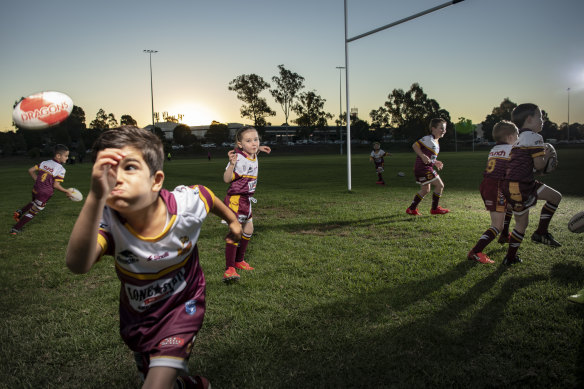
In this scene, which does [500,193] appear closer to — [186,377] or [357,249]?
[357,249]

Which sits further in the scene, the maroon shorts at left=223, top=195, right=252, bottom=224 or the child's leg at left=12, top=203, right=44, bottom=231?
the child's leg at left=12, top=203, right=44, bottom=231

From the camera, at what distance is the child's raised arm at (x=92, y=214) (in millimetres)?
1430

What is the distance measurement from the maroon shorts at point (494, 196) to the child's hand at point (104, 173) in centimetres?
499

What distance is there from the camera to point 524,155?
465cm

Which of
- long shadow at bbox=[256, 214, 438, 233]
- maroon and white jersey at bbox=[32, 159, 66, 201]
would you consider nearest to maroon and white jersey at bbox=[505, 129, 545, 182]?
long shadow at bbox=[256, 214, 438, 233]

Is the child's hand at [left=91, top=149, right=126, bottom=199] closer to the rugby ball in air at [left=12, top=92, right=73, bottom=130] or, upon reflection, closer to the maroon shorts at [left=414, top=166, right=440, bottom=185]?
the rugby ball in air at [left=12, top=92, right=73, bottom=130]

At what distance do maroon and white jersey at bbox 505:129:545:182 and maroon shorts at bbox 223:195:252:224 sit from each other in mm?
3661

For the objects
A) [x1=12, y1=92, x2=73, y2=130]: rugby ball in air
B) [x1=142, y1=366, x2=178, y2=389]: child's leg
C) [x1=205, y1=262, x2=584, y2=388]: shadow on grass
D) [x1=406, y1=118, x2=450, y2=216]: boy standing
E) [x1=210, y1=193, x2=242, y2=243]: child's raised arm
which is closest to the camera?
[x1=142, y1=366, x2=178, y2=389]: child's leg

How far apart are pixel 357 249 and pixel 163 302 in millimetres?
4146

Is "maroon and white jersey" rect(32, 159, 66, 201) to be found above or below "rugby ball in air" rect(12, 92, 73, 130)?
below

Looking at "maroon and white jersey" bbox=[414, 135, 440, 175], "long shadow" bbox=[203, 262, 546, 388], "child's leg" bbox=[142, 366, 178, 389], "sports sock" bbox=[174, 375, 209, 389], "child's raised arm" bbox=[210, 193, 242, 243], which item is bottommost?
"long shadow" bbox=[203, 262, 546, 388]

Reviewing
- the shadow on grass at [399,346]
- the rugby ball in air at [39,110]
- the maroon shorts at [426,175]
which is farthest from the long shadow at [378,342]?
the maroon shorts at [426,175]

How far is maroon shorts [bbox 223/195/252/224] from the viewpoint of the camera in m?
4.92

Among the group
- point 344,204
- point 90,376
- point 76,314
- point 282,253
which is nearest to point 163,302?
point 90,376
